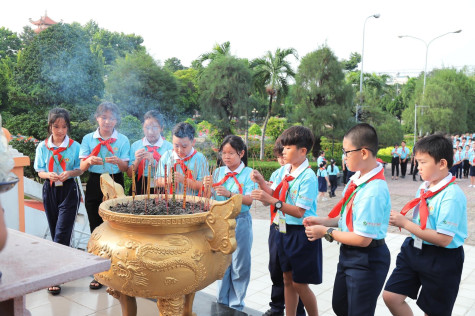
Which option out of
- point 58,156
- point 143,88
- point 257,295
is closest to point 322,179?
point 143,88

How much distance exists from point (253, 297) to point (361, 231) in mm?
2074

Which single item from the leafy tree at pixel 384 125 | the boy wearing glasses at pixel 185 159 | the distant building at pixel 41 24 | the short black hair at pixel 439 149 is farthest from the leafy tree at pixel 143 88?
the leafy tree at pixel 384 125

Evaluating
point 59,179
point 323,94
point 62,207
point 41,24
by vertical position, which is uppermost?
point 41,24

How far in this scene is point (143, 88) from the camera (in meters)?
9.52

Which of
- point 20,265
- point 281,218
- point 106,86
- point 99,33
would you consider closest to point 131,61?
point 106,86

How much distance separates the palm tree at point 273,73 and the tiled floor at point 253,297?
471 inches

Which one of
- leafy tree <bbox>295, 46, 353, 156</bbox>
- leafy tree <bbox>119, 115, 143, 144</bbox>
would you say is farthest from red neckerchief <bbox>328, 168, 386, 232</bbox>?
leafy tree <bbox>295, 46, 353, 156</bbox>

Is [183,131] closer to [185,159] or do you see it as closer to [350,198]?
[185,159]

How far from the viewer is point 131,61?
10.2 m

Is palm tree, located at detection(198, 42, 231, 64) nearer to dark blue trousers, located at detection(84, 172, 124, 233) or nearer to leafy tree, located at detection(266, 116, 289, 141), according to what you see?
leafy tree, located at detection(266, 116, 289, 141)

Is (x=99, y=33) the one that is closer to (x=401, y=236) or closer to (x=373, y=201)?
(x=401, y=236)

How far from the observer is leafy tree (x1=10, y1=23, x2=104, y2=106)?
27.0 feet

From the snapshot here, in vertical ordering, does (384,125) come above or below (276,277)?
above

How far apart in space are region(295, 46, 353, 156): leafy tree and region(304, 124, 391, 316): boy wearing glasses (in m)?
13.8
